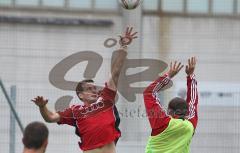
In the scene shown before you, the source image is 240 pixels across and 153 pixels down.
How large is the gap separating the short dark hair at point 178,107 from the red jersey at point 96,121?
0.89 m

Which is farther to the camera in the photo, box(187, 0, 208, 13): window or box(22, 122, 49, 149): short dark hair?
box(187, 0, 208, 13): window

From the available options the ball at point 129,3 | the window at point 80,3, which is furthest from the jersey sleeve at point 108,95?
the window at point 80,3

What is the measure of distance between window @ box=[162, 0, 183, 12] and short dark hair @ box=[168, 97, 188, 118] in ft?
20.1

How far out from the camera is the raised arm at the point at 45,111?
8199 millimetres

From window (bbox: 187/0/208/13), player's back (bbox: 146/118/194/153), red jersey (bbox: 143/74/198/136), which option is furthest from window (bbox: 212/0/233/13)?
player's back (bbox: 146/118/194/153)

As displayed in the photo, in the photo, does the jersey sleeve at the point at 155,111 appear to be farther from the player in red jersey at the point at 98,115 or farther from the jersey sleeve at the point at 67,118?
the jersey sleeve at the point at 67,118

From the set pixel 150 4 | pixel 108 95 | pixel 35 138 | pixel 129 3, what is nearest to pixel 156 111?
pixel 108 95

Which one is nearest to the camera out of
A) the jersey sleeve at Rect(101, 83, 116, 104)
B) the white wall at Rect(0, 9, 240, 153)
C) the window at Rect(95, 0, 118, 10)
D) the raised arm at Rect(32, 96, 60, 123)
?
the raised arm at Rect(32, 96, 60, 123)

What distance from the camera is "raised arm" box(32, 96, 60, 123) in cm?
820

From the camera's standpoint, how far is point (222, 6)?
14.2m

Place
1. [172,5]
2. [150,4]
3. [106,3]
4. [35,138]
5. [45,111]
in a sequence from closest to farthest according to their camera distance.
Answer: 1. [35,138]
2. [45,111]
3. [150,4]
4. [106,3]
5. [172,5]

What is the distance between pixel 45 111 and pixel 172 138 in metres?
1.39

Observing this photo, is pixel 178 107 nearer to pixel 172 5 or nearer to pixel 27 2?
pixel 172 5

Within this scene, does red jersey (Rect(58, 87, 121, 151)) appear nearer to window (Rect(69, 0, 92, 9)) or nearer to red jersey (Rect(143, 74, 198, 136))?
red jersey (Rect(143, 74, 198, 136))
